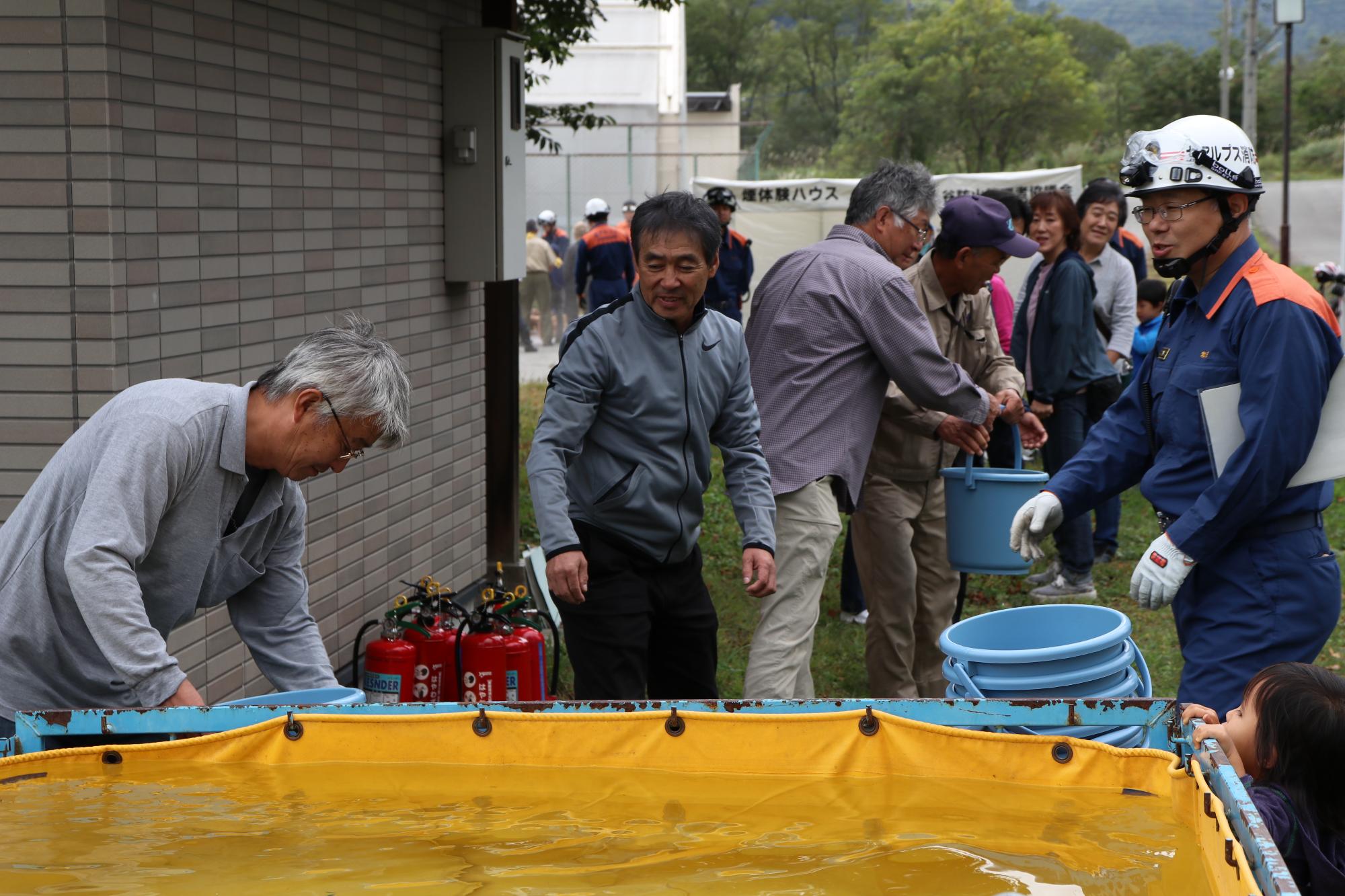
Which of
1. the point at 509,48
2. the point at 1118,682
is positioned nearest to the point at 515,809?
the point at 1118,682

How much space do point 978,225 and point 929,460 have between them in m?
0.94

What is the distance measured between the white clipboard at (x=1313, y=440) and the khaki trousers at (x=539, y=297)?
17.7 m

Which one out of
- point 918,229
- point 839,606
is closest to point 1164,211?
point 918,229

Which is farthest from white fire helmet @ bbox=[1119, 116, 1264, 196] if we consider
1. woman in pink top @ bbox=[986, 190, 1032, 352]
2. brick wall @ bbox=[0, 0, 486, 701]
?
woman in pink top @ bbox=[986, 190, 1032, 352]

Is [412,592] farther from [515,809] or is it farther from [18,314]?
[515,809]

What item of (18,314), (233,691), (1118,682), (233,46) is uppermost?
(233,46)

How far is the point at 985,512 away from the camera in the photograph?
215 inches

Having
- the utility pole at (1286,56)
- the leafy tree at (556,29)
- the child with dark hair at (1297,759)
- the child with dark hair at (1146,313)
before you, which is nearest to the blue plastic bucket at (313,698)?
the child with dark hair at (1297,759)

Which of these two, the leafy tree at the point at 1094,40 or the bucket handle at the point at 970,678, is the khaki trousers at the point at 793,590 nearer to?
the bucket handle at the point at 970,678

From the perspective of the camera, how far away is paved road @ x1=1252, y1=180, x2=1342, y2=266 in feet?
117

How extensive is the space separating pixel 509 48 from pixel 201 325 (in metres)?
2.81

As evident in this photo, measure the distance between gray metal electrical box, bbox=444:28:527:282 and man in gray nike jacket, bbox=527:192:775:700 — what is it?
2533 millimetres

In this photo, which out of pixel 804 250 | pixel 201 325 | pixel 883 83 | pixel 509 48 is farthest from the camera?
pixel 883 83

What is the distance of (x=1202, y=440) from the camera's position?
337 centimetres
